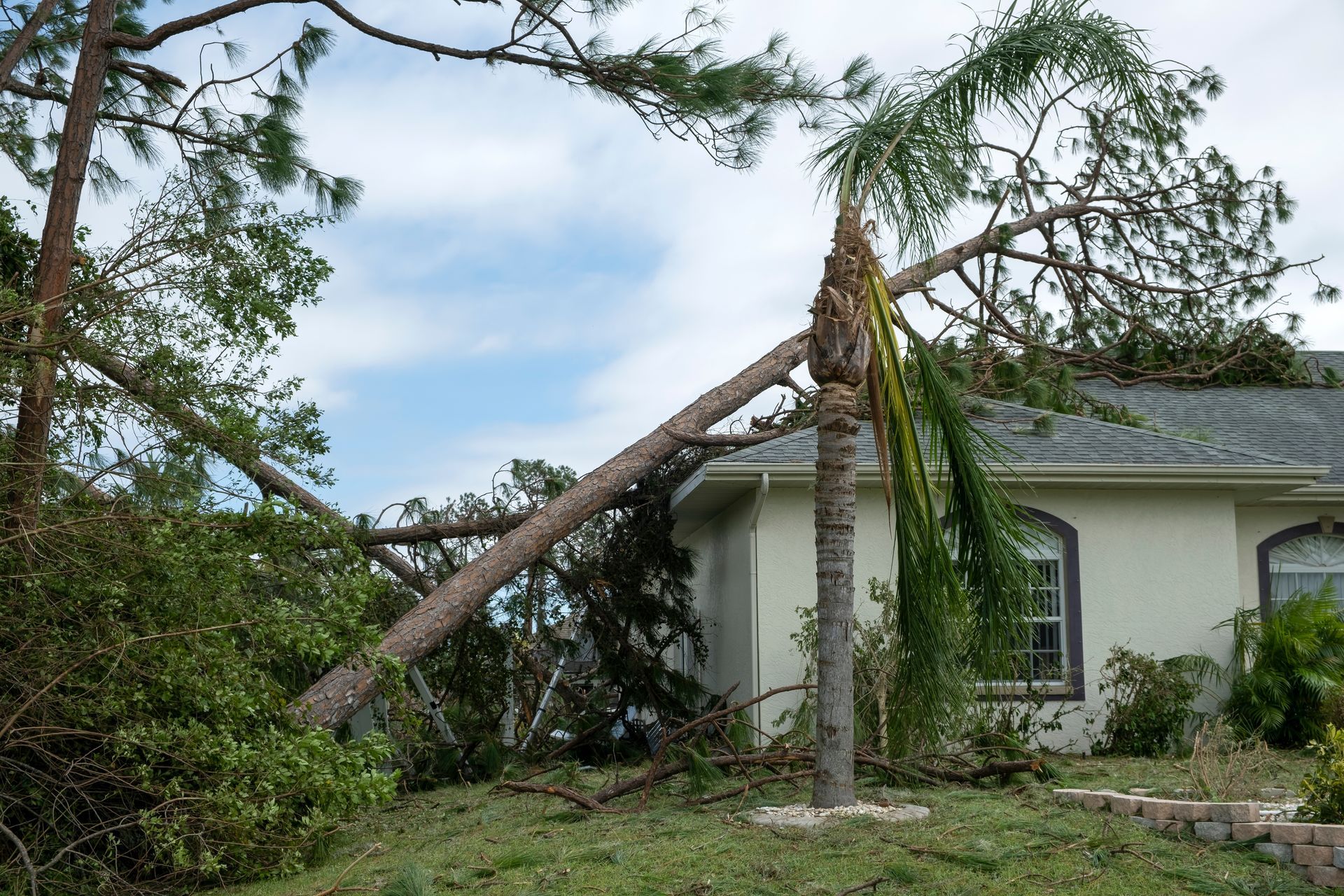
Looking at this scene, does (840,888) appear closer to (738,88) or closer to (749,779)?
(749,779)

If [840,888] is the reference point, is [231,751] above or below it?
above

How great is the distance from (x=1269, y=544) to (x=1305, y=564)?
527 mm

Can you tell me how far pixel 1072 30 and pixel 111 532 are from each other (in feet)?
23.1

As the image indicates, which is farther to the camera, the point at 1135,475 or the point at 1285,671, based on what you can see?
the point at 1135,475

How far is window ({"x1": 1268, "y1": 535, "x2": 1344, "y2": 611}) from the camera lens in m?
12.5

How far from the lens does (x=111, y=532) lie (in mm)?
6410

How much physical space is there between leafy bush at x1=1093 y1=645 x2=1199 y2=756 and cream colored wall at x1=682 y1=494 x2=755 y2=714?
3.62 metres

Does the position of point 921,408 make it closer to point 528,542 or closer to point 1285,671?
point 528,542

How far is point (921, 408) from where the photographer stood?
26.1 feet

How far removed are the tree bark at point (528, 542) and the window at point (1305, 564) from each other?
594 cm

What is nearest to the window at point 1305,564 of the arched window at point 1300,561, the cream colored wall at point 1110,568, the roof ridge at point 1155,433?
the arched window at point 1300,561

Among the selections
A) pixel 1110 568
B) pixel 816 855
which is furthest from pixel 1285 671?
pixel 816 855

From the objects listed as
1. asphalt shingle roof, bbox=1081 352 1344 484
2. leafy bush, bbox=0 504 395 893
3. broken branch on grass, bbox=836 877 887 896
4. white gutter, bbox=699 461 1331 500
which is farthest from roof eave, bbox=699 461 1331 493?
broken branch on grass, bbox=836 877 887 896

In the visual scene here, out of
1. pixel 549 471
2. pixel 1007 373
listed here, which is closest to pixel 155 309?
pixel 549 471
